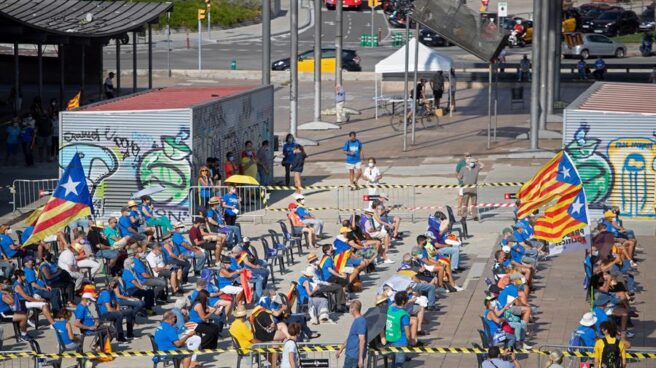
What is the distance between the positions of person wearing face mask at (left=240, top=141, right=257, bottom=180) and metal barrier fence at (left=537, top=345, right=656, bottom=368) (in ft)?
50.4

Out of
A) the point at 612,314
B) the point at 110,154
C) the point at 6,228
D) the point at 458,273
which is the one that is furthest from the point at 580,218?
the point at 110,154

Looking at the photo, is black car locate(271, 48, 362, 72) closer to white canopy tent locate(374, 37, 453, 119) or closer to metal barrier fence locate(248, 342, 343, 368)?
white canopy tent locate(374, 37, 453, 119)

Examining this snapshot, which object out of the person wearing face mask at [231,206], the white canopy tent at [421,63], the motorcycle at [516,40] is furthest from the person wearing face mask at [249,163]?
the motorcycle at [516,40]

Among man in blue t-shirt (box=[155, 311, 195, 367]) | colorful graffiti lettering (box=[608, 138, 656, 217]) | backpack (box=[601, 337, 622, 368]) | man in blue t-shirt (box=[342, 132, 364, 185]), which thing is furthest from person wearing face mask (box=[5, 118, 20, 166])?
backpack (box=[601, 337, 622, 368])

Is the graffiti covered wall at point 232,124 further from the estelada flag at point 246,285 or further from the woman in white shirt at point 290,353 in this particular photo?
the woman in white shirt at point 290,353

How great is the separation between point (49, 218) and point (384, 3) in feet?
219

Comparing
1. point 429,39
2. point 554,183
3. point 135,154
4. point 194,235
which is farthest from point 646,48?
point 554,183

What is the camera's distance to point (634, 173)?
3058 centimetres

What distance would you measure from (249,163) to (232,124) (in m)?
1.15

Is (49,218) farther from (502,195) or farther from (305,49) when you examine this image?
(305,49)

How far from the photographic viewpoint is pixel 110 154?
99.7 feet

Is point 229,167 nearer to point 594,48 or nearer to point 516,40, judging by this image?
point 594,48

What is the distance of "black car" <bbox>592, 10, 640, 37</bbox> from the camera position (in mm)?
77625

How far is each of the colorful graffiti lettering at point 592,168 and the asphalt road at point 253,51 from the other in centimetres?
3462
